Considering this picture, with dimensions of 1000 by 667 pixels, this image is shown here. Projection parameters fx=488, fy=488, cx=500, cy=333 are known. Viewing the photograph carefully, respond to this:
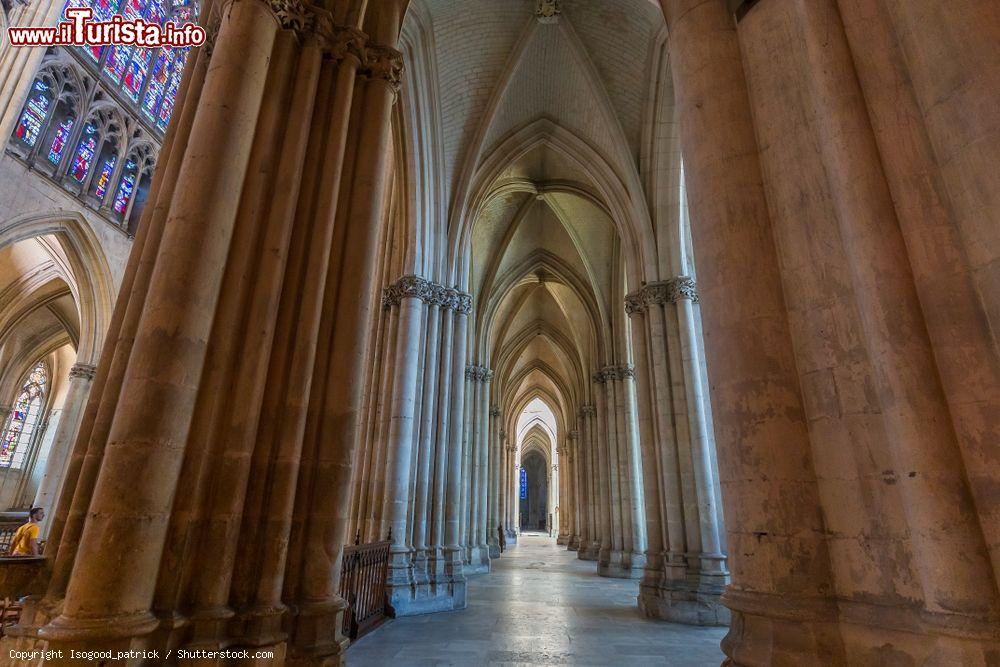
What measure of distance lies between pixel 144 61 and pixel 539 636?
21446mm

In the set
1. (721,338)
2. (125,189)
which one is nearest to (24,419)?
(125,189)

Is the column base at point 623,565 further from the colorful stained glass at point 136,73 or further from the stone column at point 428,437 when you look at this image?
the colorful stained glass at point 136,73

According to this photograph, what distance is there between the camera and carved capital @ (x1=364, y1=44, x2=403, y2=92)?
4.93 m

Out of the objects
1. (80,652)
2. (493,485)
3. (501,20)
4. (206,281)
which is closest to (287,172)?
(206,281)

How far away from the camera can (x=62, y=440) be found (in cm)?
1472

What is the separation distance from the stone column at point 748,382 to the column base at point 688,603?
20.9ft

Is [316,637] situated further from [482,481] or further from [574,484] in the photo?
[574,484]

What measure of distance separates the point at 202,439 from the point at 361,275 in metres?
1.79

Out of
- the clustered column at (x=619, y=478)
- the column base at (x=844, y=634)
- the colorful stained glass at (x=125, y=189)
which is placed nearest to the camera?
the column base at (x=844, y=634)

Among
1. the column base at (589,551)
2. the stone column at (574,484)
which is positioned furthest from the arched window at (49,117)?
the stone column at (574,484)

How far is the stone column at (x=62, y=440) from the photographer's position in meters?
14.3

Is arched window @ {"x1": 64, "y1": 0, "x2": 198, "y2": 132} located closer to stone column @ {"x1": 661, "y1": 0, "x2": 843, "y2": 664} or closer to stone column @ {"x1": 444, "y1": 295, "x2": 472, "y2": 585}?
stone column @ {"x1": 444, "y1": 295, "x2": 472, "y2": 585}

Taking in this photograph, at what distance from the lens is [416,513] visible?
9172 mm

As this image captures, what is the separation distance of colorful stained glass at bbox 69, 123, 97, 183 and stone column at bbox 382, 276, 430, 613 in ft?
39.0
